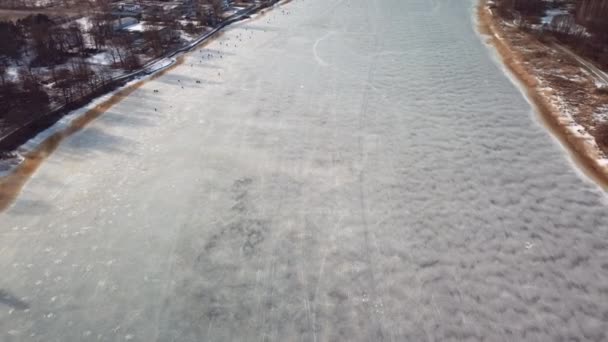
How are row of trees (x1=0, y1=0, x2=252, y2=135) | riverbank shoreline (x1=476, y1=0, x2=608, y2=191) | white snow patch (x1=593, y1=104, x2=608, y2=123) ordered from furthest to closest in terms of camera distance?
row of trees (x1=0, y1=0, x2=252, y2=135), white snow patch (x1=593, y1=104, x2=608, y2=123), riverbank shoreline (x1=476, y1=0, x2=608, y2=191)

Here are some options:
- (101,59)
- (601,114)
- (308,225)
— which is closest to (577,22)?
(601,114)

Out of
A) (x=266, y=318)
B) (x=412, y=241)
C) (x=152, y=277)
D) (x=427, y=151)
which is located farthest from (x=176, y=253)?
(x=427, y=151)

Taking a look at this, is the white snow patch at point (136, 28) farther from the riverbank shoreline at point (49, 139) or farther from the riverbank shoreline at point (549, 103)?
the riverbank shoreline at point (549, 103)

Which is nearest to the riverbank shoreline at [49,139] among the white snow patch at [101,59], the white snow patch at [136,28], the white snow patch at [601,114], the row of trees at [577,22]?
the white snow patch at [101,59]

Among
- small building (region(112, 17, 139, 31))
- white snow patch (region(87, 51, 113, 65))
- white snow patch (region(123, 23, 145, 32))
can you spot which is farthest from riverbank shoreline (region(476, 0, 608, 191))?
small building (region(112, 17, 139, 31))

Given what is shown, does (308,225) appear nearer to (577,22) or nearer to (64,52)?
(64,52)

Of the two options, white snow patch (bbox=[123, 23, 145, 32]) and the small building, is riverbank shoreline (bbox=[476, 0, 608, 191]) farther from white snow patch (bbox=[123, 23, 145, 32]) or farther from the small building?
the small building
